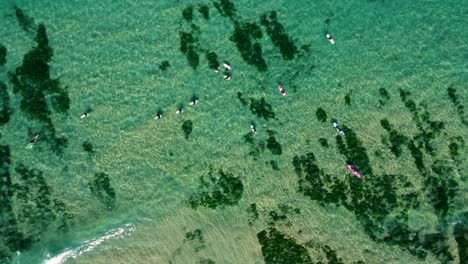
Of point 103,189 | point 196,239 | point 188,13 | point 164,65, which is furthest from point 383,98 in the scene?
point 103,189

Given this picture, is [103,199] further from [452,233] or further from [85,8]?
[452,233]

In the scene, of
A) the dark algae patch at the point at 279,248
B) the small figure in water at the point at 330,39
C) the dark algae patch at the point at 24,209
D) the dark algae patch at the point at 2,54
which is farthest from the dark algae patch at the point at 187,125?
the dark algae patch at the point at 2,54

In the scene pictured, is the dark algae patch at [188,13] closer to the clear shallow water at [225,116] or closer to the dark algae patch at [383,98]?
the clear shallow water at [225,116]

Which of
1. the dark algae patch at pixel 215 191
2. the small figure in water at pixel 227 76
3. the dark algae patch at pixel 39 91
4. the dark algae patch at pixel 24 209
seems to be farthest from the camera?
the small figure in water at pixel 227 76

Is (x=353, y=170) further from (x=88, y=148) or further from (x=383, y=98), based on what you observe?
(x=88, y=148)

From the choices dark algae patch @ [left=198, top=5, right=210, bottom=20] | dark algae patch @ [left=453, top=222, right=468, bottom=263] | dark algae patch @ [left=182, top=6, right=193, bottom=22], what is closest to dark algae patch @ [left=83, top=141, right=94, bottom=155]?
dark algae patch @ [left=182, top=6, right=193, bottom=22]

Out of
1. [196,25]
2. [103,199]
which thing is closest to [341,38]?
[196,25]
